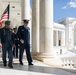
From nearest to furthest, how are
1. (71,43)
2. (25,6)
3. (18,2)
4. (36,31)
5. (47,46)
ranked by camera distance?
(47,46) → (36,31) → (25,6) → (18,2) → (71,43)

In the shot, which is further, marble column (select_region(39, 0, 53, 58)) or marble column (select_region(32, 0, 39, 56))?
marble column (select_region(32, 0, 39, 56))

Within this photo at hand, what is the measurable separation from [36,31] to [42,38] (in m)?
5.82

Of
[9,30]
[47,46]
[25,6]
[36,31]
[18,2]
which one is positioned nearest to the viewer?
[9,30]

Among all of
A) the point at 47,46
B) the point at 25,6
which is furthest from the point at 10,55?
the point at 25,6

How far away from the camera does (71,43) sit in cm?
17012

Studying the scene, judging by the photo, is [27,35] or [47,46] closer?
[27,35]

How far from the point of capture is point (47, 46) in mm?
23000

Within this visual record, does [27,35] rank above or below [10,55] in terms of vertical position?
above

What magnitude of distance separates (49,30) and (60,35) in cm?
14988

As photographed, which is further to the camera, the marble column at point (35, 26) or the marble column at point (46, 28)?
the marble column at point (35, 26)

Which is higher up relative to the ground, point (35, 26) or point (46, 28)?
point (35, 26)

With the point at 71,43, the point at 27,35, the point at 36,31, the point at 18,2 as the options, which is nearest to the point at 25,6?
the point at 36,31

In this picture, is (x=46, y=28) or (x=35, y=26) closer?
(x=46, y=28)

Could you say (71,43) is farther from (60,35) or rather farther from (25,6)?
(25,6)
